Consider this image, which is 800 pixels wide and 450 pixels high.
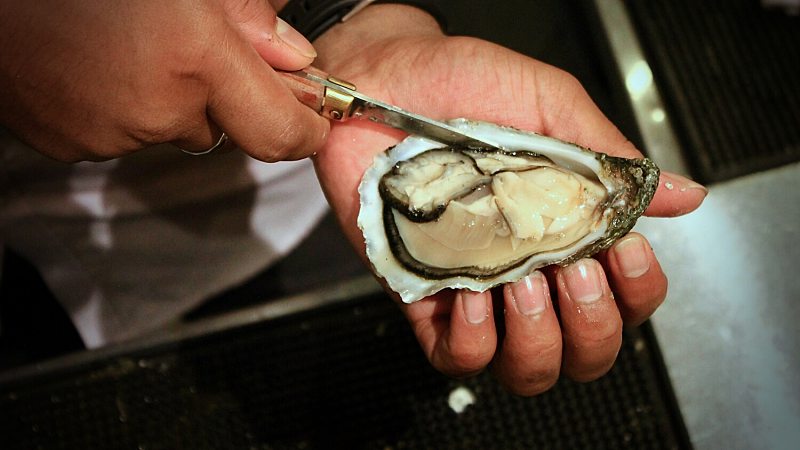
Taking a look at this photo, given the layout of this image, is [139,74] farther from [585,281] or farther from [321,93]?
[585,281]

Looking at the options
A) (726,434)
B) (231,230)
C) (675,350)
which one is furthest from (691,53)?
(231,230)

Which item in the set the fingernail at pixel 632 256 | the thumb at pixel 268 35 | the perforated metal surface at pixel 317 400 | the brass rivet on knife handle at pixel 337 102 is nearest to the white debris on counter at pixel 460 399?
the perforated metal surface at pixel 317 400

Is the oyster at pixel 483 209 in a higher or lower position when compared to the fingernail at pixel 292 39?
lower

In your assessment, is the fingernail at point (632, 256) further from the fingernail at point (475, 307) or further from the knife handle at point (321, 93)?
the knife handle at point (321, 93)

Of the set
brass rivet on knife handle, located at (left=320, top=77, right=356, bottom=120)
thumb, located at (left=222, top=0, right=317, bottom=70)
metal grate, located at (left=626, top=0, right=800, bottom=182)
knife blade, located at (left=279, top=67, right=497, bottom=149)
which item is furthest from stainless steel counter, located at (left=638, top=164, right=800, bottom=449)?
thumb, located at (left=222, top=0, right=317, bottom=70)

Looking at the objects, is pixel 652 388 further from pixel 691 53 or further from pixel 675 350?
pixel 691 53

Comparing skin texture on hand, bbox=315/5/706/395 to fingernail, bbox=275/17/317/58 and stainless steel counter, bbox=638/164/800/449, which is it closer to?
fingernail, bbox=275/17/317/58
